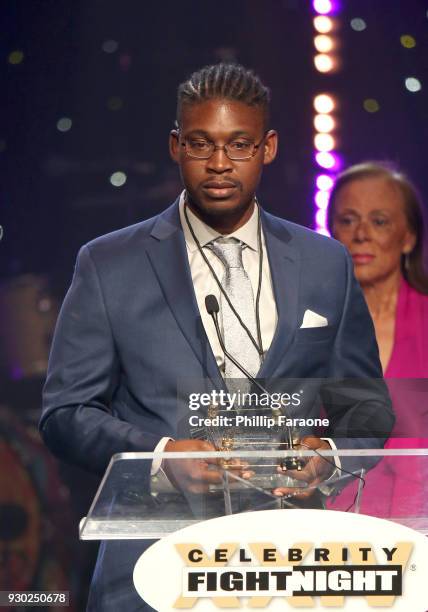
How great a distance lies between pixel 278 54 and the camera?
3.54 metres

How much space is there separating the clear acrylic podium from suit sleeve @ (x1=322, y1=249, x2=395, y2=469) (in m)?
0.59

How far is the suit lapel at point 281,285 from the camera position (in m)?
2.78

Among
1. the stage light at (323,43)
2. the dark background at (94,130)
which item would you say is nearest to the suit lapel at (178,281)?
the dark background at (94,130)

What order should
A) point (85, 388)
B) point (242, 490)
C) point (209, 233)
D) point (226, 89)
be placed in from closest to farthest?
point (242, 490), point (85, 388), point (226, 89), point (209, 233)

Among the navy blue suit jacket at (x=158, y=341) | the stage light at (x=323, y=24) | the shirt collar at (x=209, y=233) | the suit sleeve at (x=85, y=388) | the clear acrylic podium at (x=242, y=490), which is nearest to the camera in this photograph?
the clear acrylic podium at (x=242, y=490)

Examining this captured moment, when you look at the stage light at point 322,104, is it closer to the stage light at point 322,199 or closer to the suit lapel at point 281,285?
the stage light at point 322,199

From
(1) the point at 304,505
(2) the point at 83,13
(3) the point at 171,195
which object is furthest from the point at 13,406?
(1) the point at 304,505

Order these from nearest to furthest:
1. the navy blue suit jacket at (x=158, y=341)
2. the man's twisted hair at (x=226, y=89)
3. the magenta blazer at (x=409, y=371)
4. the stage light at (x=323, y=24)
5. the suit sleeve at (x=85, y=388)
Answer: the suit sleeve at (x=85, y=388) → the navy blue suit jacket at (x=158, y=341) → the man's twisted hair at (x=226, y=89) → the magenta blazer at (x=409, y=371) → the stage light at (x=323, y=24)

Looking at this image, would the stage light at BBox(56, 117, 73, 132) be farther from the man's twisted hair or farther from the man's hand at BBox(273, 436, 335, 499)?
the man's hand at BBox(273, 436, 335, 499)

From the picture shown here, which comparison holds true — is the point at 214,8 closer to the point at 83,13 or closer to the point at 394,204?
the point at 83,13

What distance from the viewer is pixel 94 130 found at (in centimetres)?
355

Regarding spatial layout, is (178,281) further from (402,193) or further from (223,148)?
(402,193)

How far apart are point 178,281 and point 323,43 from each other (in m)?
1.15

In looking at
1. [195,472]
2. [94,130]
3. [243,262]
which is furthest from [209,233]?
[195,472]
